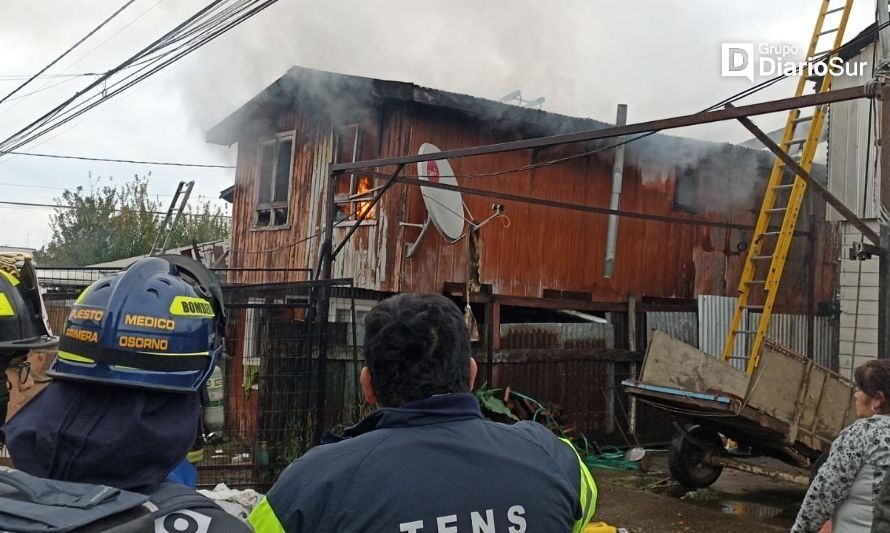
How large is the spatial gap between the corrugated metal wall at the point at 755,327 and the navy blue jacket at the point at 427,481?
40.0ft

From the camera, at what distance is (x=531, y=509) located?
1.80 meters

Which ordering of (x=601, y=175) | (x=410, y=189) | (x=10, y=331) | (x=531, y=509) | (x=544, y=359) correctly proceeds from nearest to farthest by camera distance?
(x=531, y=509), (x=10, y=331), (x=410, y=189), (x=544, y=359), (x=601, y=175)

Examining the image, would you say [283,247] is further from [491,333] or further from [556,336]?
[556,336]

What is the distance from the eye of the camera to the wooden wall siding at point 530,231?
37.1 ft

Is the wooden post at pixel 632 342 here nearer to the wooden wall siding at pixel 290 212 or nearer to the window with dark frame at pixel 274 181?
the wooden wall siding at pixel 290 212

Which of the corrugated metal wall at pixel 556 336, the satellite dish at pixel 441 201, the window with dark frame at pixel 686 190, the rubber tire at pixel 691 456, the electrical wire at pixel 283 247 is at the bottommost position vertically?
the rubber tire at pixel 691 456

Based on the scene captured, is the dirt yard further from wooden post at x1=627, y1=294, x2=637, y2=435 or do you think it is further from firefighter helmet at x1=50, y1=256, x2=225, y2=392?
firefighter helmet at x1=50, y1=256, x2=225, y2=392

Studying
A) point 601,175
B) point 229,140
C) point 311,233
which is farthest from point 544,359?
point 229,140

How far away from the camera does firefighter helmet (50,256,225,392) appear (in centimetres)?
164

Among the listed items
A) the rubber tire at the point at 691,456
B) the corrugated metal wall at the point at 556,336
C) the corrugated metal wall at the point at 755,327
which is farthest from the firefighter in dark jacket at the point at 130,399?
the corrugated metal wall at the point at 755,327

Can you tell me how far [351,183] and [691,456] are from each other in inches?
251

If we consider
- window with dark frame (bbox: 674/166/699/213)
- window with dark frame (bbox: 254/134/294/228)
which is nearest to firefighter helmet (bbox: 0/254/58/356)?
window with dark frame (bbox: 254/134/294/228)

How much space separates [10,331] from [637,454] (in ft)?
34.4

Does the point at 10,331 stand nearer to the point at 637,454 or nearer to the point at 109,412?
the point at 109,412
